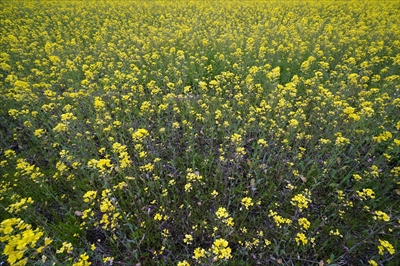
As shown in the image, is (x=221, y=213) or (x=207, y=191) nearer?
(x=221, y=213)

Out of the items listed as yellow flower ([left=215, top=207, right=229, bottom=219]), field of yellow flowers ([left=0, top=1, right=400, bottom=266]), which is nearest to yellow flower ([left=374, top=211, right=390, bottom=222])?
field of yellow flowers ([left=0, top=1, right=400, bottom=266])

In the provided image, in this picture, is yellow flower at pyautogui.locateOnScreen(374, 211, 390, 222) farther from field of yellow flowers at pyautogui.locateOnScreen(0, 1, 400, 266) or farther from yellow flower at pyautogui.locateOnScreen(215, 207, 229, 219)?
yellow flower at pyautogui.locateOnScreen(215, 207, 229, 219)

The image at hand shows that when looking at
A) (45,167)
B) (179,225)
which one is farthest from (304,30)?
(45,167)

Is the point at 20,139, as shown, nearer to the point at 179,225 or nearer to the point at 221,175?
the point at 179,225

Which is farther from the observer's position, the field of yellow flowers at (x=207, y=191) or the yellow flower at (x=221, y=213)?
the field of yellow flowers at (x=207, y=191)

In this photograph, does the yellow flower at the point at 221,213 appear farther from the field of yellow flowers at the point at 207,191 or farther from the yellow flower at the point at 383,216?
the yellow flower at the point at 383,216

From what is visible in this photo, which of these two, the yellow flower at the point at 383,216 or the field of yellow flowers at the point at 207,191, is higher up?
the yellow flower at the point at 383,216

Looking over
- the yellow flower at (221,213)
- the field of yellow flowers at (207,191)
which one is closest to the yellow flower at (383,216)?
the field of yellow flowers at (207,191)

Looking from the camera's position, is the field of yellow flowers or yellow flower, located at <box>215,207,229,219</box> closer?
yellow flower, located at <box>215,207,229,219</box>

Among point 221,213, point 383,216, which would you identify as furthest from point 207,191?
point 383,216

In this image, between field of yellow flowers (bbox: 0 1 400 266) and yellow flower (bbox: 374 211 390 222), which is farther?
field of yellow flowers (bbox: 0 1 400 266)

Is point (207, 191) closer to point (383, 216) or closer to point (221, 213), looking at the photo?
point (221, 213)

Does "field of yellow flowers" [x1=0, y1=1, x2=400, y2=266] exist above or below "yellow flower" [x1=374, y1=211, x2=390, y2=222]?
below

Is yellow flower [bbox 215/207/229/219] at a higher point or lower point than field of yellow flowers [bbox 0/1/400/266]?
higher
